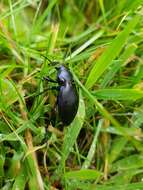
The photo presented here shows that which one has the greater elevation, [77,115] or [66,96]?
[66,96]

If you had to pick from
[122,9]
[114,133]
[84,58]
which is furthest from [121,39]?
[122,9]

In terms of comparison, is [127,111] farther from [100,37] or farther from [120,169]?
[100,37]

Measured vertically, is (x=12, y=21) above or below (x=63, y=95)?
above
